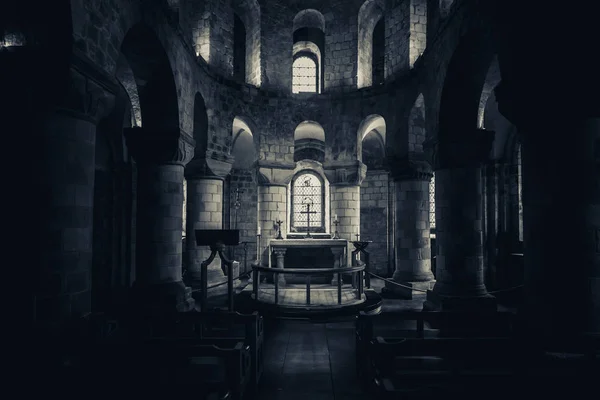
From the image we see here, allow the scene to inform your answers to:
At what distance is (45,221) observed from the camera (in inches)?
157

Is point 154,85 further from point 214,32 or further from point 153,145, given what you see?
point 214,32

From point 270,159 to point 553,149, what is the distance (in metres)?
8.77

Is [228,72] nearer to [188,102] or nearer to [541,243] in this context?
[188,102]

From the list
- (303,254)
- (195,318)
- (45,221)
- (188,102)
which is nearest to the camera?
(45,221)

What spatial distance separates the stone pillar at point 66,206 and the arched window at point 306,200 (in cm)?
1148

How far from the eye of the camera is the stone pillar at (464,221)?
7.42m

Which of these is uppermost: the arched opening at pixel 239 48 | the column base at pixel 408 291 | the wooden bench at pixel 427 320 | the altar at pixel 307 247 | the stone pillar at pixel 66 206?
the arched opening at pixel 239 48

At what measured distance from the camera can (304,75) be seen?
15.4 metres

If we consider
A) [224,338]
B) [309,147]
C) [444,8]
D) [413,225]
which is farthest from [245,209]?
[224,338]

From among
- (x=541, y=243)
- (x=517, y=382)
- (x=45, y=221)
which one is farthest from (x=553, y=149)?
(x=45, y=221)

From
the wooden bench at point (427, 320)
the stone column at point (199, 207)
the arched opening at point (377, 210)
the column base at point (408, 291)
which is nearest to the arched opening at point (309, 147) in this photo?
the arched opening at point (377, 210)

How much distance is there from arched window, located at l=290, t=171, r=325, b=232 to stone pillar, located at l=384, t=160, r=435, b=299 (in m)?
5.43

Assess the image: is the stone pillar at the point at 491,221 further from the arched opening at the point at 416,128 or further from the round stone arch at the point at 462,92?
the round stone arch at the point at 462,92

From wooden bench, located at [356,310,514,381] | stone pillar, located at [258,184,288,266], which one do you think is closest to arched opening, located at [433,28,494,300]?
wooden bench, located at [356,310,514,381]
